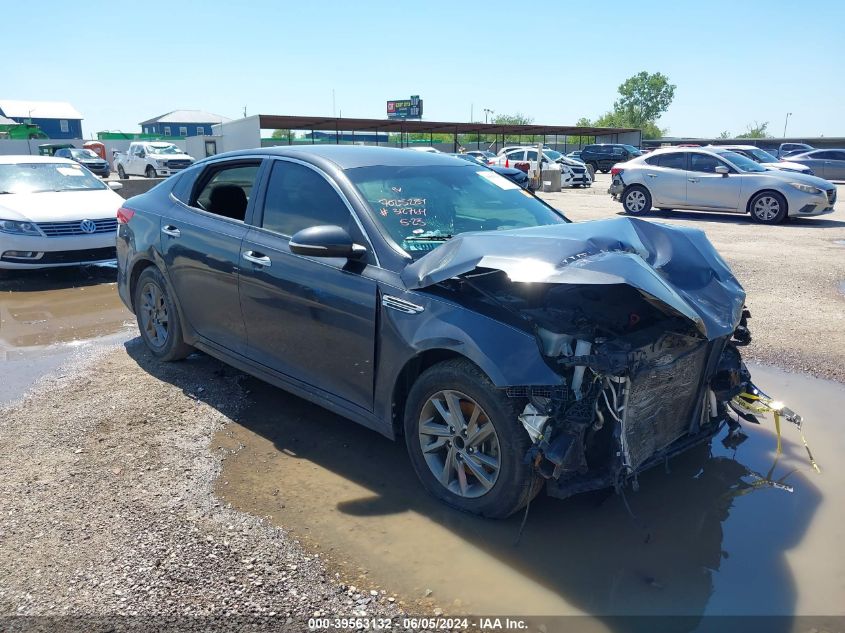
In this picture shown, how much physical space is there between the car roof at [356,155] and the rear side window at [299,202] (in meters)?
0.12

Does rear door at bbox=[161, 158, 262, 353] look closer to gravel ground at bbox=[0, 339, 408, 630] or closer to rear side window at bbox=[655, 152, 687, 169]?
gravel ground at bbox=[0, 339, 408, 630]

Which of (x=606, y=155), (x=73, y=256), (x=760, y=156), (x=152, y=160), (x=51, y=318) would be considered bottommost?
(x=51, y=318)

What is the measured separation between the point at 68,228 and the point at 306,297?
6.08 metres

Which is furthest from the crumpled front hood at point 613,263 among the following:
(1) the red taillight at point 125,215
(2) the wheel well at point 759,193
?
(2) the wheel well at point 759,193

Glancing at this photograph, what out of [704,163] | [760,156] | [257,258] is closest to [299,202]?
[257,258]

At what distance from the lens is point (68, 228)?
8500 millimetres

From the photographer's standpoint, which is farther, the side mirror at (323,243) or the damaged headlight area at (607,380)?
the side mirror at (323,243)

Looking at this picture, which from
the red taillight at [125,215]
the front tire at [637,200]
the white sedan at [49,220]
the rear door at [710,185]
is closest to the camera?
the red taillight at [125,215]

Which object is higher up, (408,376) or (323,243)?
(323,243)

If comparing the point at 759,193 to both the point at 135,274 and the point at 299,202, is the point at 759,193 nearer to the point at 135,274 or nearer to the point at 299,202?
the point at 299,202

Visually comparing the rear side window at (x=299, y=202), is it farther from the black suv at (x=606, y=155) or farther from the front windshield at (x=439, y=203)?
the black suv at (x=606, y=155)

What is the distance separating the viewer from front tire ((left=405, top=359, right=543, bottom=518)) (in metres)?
3.00

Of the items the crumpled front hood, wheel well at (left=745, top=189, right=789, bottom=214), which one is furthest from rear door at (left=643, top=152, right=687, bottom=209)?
the crumpled front hood

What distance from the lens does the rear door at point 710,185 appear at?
591 inches
